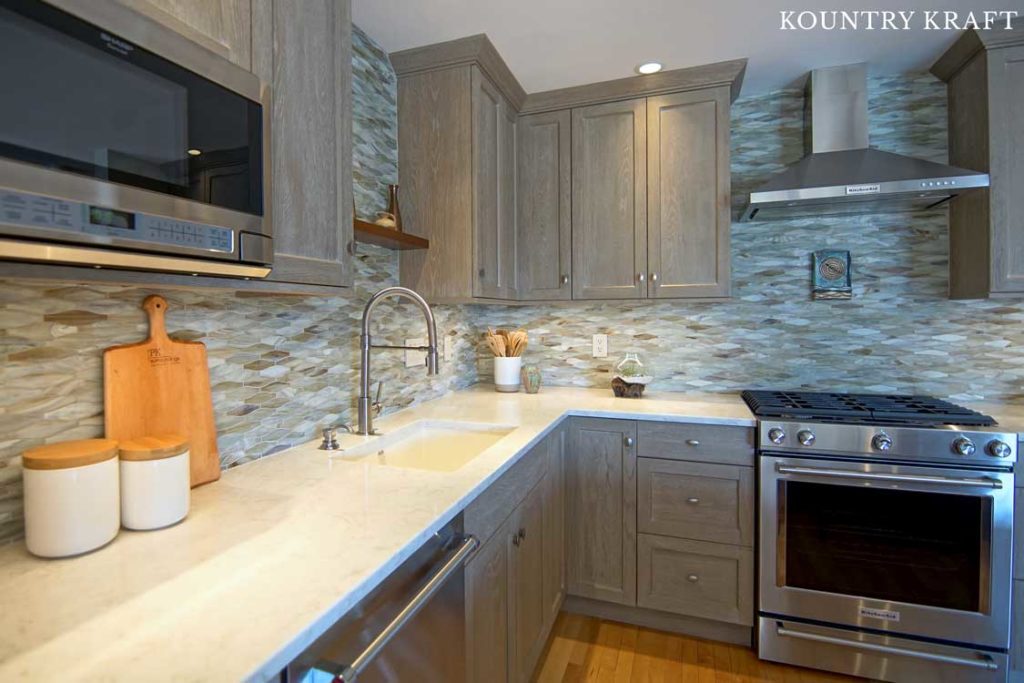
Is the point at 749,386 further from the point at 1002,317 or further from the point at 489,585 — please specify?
the point at 489,585

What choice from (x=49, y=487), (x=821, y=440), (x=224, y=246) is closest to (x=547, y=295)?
(x=821, y=440)

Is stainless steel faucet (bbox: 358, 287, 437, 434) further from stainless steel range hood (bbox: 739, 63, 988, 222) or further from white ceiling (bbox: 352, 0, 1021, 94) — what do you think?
stainless steel range hood (bbox: 739, 63, 988, 222)

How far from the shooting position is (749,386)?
95.9 inches

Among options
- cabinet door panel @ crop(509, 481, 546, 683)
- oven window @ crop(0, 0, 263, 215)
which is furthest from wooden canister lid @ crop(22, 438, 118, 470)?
cabinet door panel @ crop(509, 481, 546, 683)

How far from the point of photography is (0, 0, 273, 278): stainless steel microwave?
587 millimetres

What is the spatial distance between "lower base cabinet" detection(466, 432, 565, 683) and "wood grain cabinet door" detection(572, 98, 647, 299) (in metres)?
0.85

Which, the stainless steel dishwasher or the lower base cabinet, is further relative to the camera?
the lower base cabinet

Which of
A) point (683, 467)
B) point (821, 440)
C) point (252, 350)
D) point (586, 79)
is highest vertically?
point (586, 79)

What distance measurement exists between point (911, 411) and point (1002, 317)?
0.78 m

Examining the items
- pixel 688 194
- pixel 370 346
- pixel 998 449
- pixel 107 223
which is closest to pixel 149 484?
pixel 107 223

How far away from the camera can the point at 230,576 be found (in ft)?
2.46

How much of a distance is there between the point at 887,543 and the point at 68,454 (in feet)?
7.96

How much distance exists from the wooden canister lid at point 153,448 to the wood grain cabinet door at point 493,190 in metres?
1.25

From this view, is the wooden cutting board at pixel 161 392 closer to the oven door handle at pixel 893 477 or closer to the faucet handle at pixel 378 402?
the faucet handle at pixel 378 402
